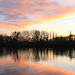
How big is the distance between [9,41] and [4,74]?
8725cm

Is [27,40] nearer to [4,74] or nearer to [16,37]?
[16,37]

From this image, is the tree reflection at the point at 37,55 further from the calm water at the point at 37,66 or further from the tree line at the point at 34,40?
the tree line at the point at 34,40

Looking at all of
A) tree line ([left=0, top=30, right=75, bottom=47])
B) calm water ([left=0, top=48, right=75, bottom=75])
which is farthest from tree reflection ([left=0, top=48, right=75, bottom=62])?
tree line ([left=0, top=30, right=75, bottom=47])

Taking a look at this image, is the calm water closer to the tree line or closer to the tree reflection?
the tree reflection

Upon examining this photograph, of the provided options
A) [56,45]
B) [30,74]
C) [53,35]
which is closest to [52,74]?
[30,74]

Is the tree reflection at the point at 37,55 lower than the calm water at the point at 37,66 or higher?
lower

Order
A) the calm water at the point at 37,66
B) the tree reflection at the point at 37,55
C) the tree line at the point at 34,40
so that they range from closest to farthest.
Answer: the calm water at the point at 37,66 < the tree reflection at the point at 37,55 < the tree line at the point at 34,40

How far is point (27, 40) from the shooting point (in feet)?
339

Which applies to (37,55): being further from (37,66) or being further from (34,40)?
(34,40)

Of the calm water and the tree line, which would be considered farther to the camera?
the tree line

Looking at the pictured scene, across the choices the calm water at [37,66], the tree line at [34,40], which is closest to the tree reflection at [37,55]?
the calm water at [37,66]

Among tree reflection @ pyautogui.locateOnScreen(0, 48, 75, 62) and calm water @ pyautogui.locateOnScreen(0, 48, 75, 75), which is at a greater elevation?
calm water @ pyautogui.locateOnScreen(0, 48, 75, 75)

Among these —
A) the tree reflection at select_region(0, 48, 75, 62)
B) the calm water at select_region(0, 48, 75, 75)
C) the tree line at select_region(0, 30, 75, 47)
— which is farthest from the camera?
the tree line at select_region(0, 30, 75, 47)

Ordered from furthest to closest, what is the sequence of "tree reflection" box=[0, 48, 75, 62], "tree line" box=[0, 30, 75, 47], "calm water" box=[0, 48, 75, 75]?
"tree line" box=[0, 30, 75, 47] → "tree reflection" box=[0, 48, 75, 62] → "calm water" box=[0, 48, 75, 75]
